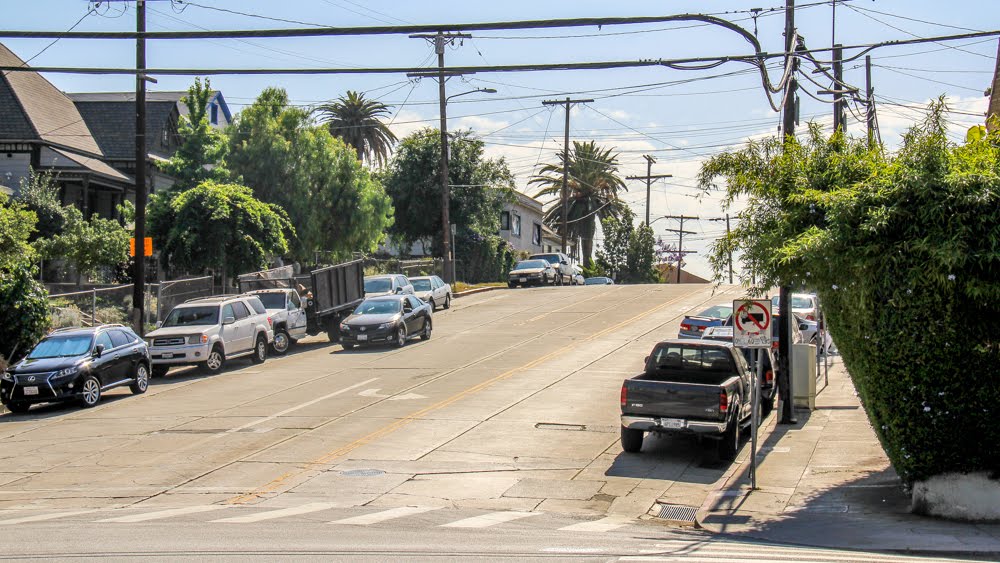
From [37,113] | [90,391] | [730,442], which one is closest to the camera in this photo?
[730,442]

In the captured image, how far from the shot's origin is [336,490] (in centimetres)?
1430

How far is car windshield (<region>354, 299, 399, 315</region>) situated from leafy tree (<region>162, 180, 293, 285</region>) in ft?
17.0

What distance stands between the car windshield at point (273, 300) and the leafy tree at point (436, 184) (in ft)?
87.2

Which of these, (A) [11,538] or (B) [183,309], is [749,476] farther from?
(B) [183,309]

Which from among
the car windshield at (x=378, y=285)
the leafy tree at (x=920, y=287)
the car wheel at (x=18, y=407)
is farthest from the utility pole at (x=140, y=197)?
the leafy tree at (x=920, y=287)

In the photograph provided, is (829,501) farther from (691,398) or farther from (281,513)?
(281,513)

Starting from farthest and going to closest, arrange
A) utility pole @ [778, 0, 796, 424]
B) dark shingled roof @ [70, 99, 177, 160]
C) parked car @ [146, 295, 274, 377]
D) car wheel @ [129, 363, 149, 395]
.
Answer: dark shingled roof @ [70, 99, 177, 160], parked car @ [146, 295, 274, 377], car wheel @ [129, 363, 149, 395], utility pole @ [778, 0, 796, 424]

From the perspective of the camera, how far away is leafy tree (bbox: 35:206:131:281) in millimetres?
33312

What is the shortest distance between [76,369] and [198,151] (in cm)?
2117

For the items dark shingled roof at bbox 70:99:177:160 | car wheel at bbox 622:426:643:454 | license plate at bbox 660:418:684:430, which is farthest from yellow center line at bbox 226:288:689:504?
dark shingled roof at bbox 70:99:177:160

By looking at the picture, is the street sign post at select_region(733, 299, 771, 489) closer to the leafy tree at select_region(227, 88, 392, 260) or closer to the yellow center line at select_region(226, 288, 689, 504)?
the yellow center line at select_region(226, 288, 689, 504)

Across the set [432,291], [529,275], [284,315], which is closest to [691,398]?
[284,315]

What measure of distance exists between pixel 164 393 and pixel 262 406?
407cm

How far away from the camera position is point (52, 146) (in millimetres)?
39281
